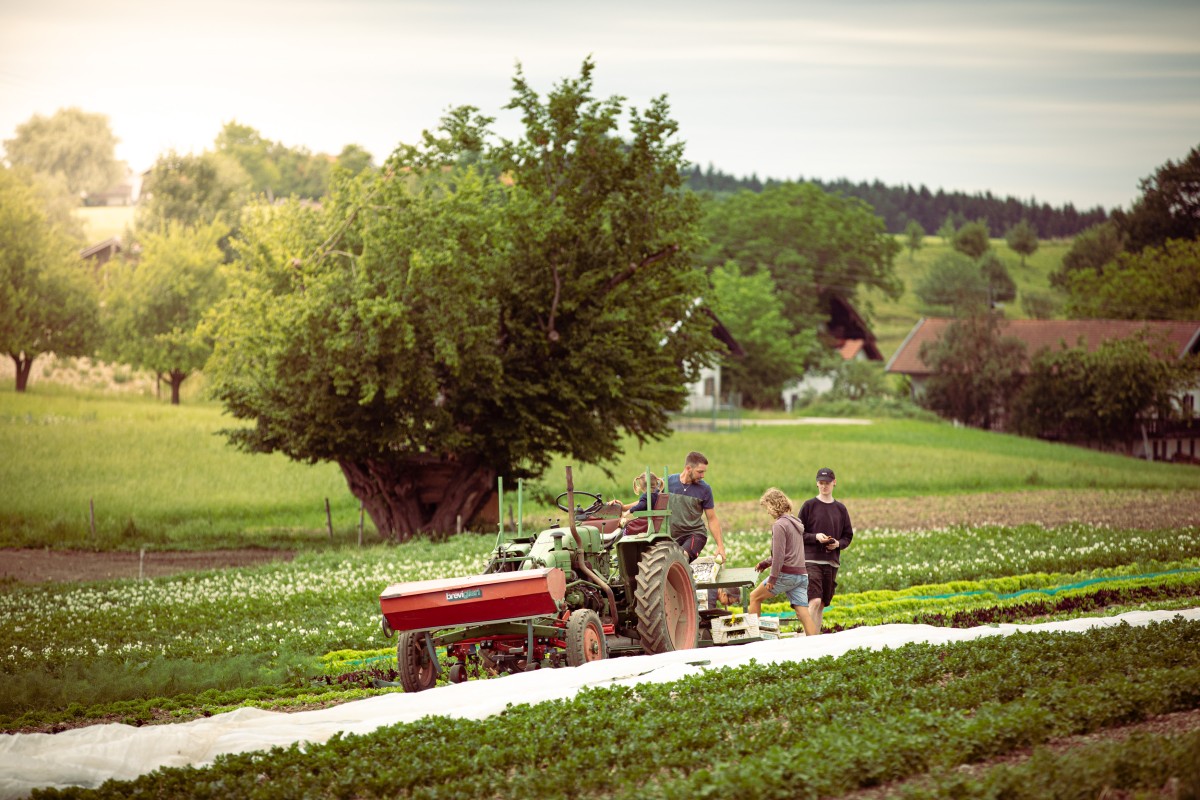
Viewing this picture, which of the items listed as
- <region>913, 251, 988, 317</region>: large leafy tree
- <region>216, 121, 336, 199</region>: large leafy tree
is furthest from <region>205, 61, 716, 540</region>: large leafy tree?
<region>913, 251, 988, 317</region>: large leafy tree

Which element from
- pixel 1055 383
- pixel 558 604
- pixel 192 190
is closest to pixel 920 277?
pixel 1055 383

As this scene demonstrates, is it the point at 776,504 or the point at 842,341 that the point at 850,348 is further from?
the point at 776,504

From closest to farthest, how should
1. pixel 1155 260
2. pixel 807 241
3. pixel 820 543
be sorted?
pixel 820 543
pixel 1155 260
pixel 807 241

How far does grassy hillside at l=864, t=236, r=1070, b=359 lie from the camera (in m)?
132

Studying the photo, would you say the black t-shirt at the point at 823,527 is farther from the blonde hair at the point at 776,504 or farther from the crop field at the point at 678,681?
the crop field at the point at 678,681

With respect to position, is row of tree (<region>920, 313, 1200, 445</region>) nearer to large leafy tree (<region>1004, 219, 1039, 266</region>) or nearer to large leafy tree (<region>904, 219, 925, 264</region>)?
large leafy tree (<region>1004, 219, 1039, 266</region>)

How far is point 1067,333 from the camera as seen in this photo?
7469 centimetres

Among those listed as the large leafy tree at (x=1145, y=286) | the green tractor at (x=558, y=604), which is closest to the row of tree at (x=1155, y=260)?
the large leafy tree at (x=1145, y=286)

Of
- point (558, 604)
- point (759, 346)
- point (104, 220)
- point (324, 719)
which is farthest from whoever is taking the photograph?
point (759, 346)

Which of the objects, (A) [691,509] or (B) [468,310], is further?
(B) [468,310]

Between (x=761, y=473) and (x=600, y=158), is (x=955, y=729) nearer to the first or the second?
(x=600, y=158)

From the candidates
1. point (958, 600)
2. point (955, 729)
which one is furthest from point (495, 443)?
point (955, 729)

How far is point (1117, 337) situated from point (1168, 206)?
22.1 metres

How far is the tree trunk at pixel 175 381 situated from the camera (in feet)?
193
